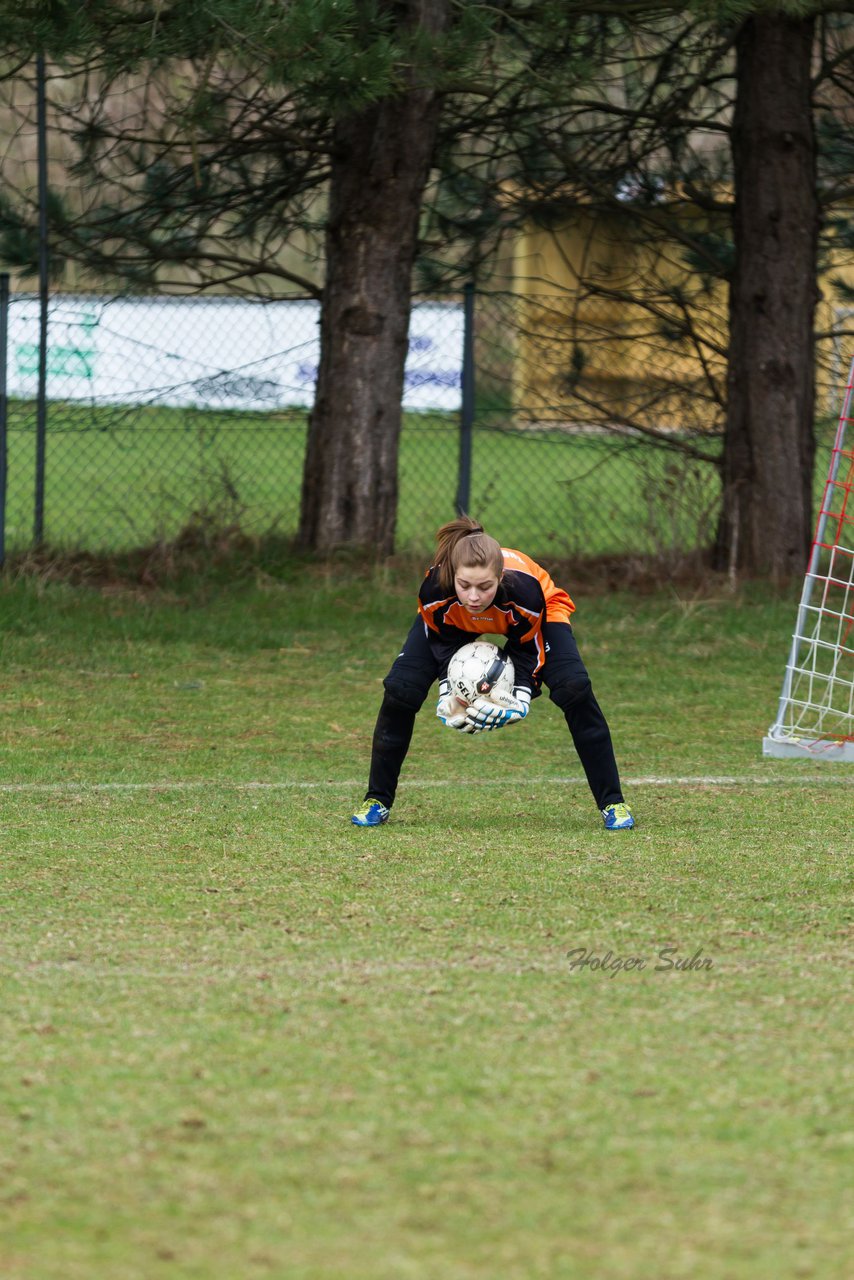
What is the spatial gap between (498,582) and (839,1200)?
2.87 m

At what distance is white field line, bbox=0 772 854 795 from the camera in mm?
6598

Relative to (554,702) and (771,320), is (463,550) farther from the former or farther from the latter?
(771,320)

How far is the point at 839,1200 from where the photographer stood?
116 inches

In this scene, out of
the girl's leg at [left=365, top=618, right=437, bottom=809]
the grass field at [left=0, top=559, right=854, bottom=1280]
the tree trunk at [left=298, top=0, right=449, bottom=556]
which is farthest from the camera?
the tree trunk at [left=298, top=0, right=449, bottom=556]

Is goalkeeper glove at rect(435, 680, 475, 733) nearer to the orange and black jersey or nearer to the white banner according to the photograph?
the orange and black jersey

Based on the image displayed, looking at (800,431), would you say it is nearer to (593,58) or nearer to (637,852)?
(593,58)

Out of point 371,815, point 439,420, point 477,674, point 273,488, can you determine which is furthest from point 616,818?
point 273,488

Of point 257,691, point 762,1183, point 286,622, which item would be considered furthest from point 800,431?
point 762,1183

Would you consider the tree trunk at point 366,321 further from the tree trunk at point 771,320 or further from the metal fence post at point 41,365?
the tree trunk at point 771,320

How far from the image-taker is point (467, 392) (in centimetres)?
1243

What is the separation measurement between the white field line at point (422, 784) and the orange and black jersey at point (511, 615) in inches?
42.5

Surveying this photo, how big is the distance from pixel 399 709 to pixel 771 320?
22.9 feet

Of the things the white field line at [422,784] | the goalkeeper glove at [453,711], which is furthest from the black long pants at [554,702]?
the white field line at [422,784]

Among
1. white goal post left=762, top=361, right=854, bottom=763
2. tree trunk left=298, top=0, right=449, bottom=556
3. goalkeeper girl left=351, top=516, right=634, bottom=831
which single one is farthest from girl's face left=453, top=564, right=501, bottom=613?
tree trunk left=298, top=0, right=449, bottom=556
